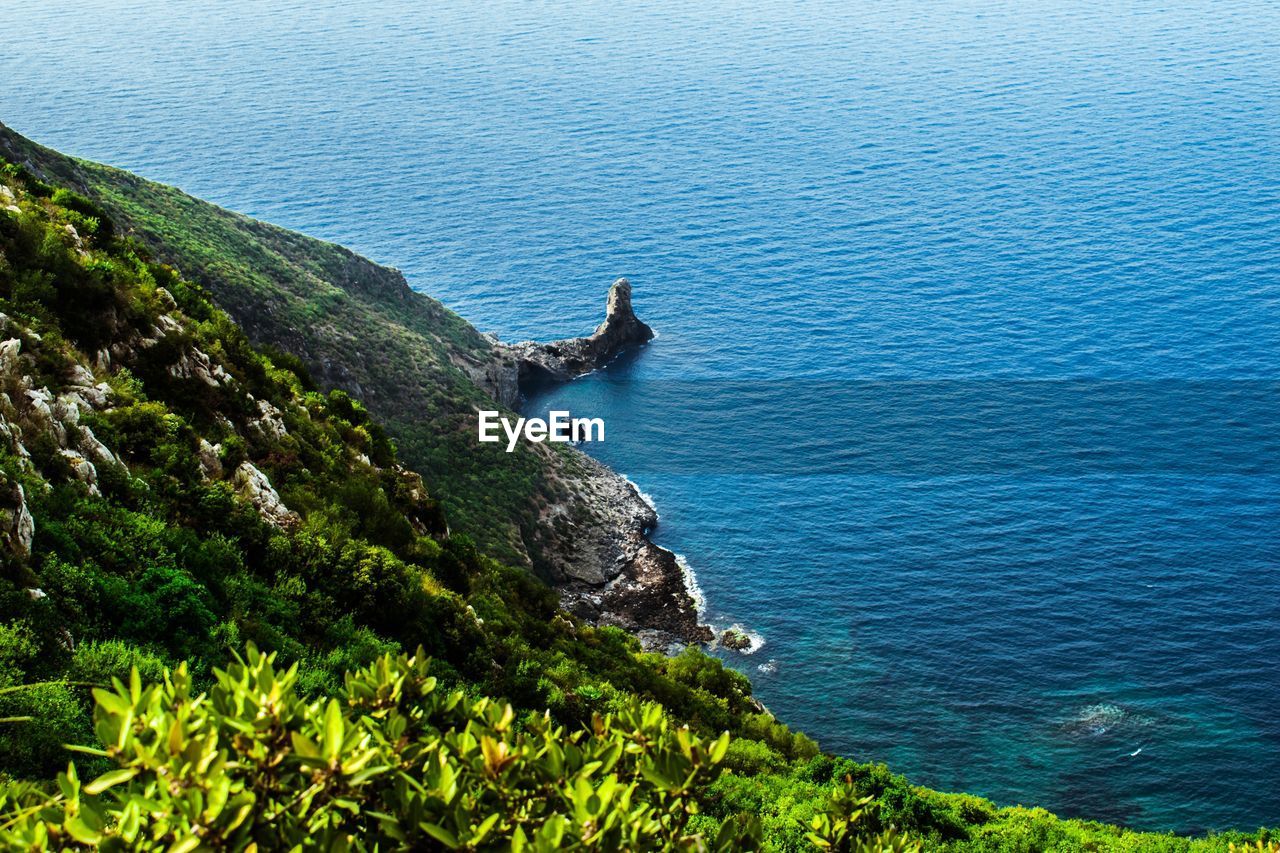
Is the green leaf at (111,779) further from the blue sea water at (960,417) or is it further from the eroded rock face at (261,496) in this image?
the blue sea water at (960,417)

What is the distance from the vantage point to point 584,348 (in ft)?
472

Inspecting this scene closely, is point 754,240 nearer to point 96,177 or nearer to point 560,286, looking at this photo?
point 560,286

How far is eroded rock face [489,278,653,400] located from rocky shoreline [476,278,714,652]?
21.6ft

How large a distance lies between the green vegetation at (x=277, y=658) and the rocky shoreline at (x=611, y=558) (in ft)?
103

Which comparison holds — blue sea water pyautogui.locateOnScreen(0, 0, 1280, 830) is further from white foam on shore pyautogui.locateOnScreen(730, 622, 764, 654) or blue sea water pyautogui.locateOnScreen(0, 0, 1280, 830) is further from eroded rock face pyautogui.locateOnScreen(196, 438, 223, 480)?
eroded rock face pyautogui.locateOnScreen(196, 438, 223, 480)

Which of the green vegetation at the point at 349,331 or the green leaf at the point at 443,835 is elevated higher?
the green vegetation at the point at 349,331

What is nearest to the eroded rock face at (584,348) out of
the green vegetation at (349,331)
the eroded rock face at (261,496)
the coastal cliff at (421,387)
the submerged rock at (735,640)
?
the coastal cliff at (421,387)

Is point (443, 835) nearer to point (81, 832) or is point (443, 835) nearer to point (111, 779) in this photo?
point (111, 779)

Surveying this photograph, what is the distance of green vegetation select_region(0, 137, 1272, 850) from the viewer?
12523 mm

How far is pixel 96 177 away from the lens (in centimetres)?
10288

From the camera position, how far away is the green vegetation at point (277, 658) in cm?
1252

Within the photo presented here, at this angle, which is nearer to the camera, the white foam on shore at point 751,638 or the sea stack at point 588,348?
the white foam on shore at point 751,638

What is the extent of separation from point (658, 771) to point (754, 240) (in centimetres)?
16394

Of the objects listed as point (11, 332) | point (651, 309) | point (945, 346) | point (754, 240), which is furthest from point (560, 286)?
point (11, 332)
